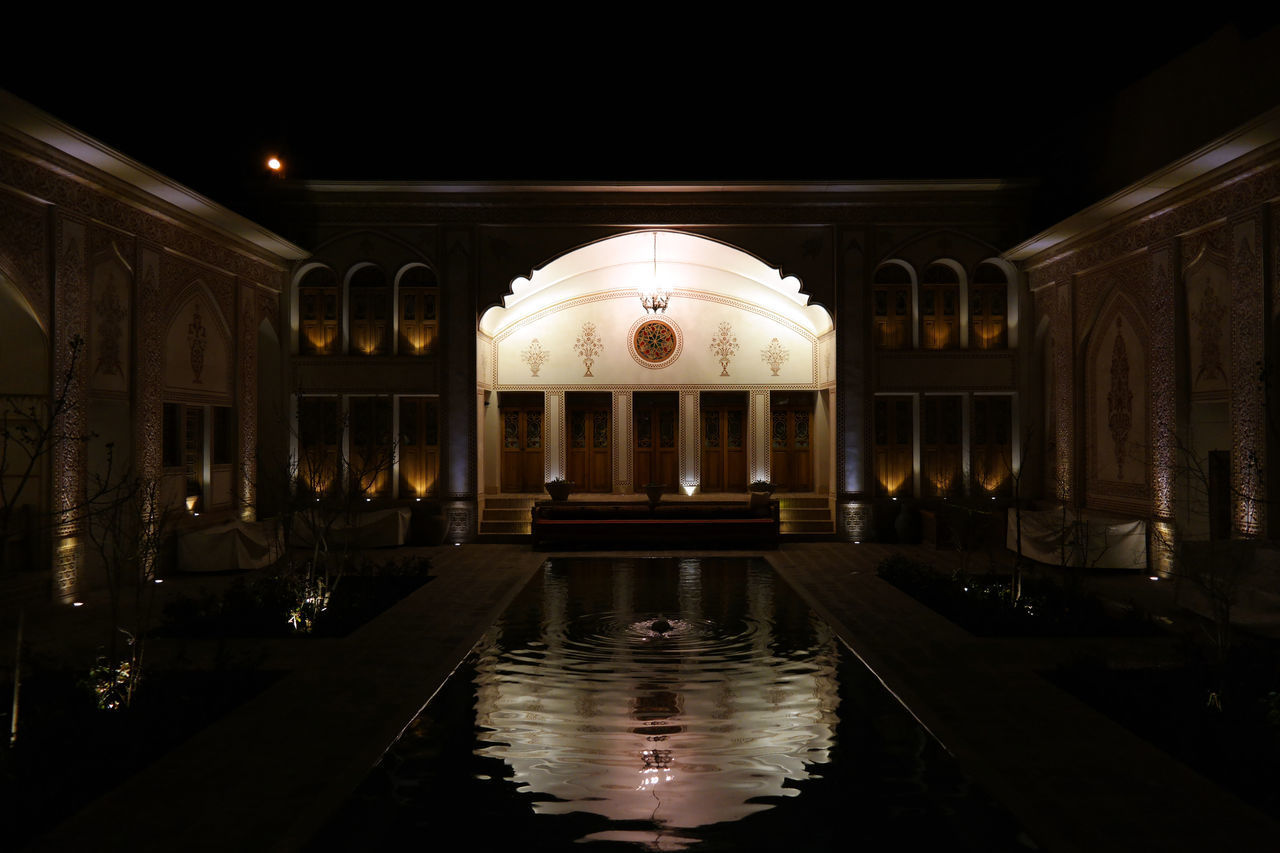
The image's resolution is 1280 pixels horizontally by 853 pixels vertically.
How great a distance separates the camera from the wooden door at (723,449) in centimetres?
1925

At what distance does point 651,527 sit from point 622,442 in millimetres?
4116

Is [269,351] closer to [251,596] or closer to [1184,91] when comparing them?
[251,596]

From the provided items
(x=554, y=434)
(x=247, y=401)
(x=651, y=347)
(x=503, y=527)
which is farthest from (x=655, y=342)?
(x=247, y=401)

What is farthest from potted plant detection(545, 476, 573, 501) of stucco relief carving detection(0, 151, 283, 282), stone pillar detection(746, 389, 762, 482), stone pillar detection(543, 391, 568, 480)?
stucco relief carving detection(0, 151, 283, 282)

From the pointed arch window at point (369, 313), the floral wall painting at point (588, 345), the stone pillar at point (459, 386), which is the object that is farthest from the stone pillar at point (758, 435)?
the pointed arch window at point (369, 313)

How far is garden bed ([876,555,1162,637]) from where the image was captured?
26.7 feet

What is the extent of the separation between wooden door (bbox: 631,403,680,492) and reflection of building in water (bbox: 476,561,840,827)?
379 inches

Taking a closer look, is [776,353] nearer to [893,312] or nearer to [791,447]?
[791,447]

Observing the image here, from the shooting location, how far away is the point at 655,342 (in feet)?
62.1

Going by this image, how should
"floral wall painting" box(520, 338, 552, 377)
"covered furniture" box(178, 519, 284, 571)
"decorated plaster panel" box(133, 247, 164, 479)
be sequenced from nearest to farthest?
"decorated plaster panel" box(133, 247, 164, 479), "covered furniture" box(178, 519, 284, 571), "floral wall painting" box(520, 338, 552, 377)

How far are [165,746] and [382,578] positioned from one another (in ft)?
17.3

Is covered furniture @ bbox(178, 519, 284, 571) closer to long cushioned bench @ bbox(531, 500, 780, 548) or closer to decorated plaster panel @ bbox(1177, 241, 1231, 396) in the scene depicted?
long cushioned bench @ bbox(531, 500, 780, 548)

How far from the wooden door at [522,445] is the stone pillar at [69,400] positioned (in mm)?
9581

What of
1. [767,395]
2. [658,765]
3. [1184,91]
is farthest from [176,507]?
[1184,91]
